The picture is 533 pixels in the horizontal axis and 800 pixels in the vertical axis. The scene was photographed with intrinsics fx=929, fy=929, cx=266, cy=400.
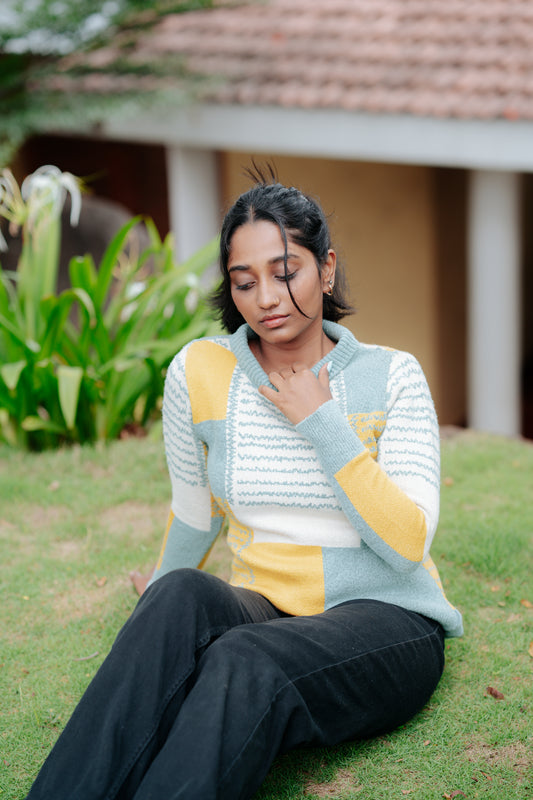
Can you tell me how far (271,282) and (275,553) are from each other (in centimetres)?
62

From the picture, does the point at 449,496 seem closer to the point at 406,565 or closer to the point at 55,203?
the point at 406,565

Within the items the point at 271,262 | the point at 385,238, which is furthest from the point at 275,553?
the point at 385,238

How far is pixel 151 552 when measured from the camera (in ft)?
10.6

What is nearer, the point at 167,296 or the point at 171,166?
the point at 167,296

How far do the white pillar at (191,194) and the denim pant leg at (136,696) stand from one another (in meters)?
6.57

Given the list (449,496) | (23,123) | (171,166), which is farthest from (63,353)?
(171,166)

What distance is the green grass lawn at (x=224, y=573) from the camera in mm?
2080

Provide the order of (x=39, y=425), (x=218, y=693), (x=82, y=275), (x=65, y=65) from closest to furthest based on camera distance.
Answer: (x=218, y=693) → (x=39, y=425) → (x=82, y=275) → (x=65, y=65)

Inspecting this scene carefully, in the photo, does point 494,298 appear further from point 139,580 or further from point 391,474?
point 391,474

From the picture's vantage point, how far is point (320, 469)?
208cm

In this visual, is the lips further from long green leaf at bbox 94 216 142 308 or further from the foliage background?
the foliage background

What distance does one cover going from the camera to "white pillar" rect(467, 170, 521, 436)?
267 inches

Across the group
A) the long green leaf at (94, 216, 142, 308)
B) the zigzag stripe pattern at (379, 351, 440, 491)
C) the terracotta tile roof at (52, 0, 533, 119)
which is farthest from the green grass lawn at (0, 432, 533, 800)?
the terracotta tile roof at (52, 0, 533, 119)

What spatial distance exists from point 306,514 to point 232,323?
560mm
